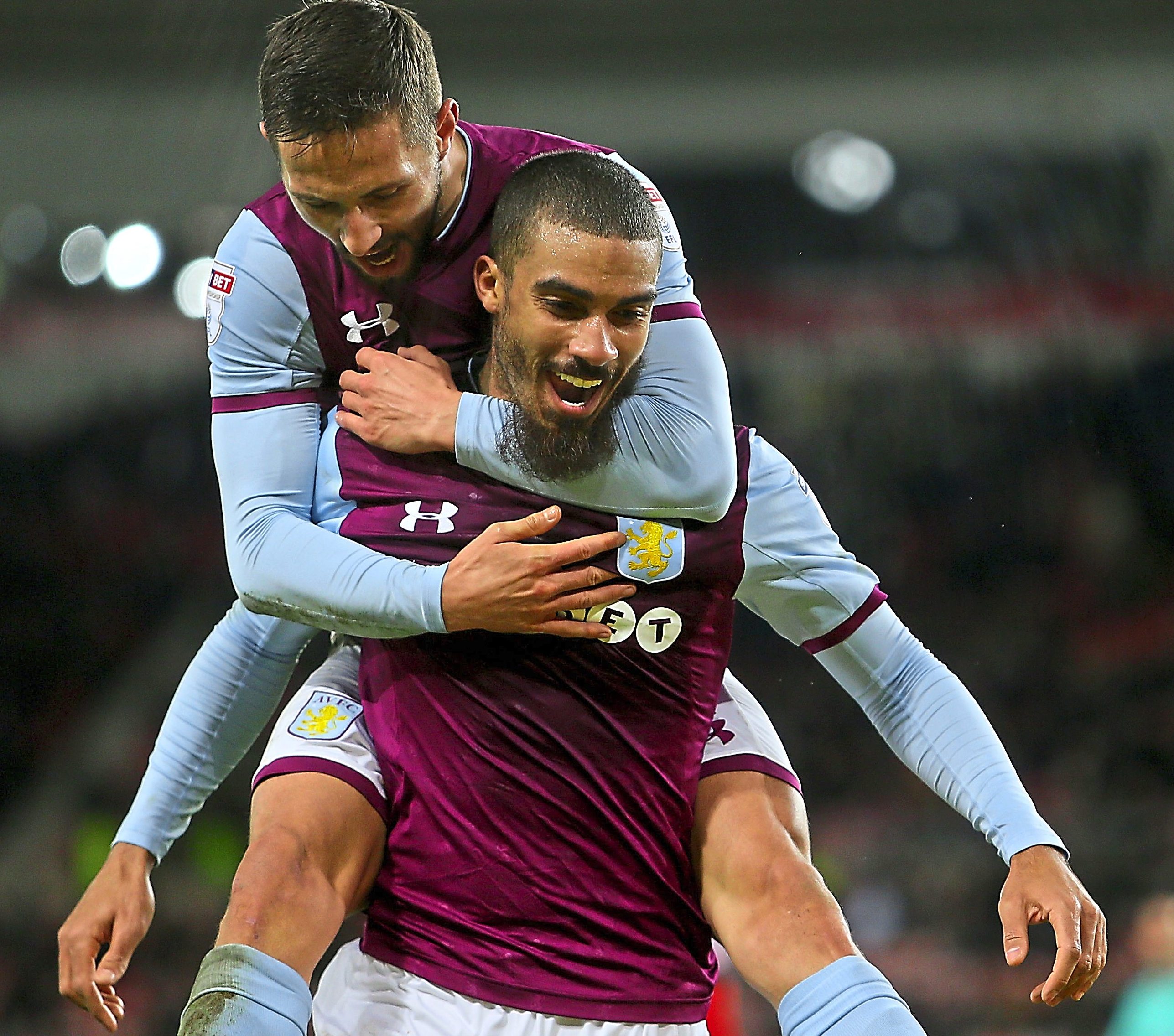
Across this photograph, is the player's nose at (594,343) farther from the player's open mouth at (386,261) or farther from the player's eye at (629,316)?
the player's open mouth at (386,261)

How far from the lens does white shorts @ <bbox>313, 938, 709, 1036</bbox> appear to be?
124 cm

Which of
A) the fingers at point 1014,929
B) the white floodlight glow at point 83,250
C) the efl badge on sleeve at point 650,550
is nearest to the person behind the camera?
the fingers at point 1014,929

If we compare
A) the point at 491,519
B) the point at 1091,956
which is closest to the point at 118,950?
the point at 491,519

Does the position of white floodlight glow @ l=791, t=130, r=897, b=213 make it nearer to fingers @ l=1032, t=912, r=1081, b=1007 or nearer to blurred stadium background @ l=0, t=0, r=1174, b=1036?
blurred stadium background @ l=0, t=0, r=1174, b=1036

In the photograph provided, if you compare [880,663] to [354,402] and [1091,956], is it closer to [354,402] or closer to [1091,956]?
[1091,956]

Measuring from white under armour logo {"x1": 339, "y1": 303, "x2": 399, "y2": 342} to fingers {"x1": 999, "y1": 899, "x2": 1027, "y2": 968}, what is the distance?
75 cm

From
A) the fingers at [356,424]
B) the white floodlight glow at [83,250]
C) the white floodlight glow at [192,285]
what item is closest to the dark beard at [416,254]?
the fingers at [356,424]

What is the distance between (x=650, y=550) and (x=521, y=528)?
13 cm

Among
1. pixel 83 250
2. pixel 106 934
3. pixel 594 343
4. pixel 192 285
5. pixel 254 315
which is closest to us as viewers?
pixel 594 343

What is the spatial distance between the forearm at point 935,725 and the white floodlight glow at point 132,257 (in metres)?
2.68

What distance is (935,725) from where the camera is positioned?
1.32m

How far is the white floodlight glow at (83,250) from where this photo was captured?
378cm

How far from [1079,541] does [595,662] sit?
3.08m

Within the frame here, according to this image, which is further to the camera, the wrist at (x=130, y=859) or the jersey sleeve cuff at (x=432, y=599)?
the wrist at (x=130, y=859)
